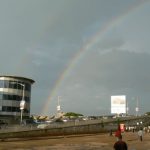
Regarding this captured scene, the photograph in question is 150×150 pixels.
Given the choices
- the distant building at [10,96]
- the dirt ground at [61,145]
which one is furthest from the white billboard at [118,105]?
the distant building at [10,96]

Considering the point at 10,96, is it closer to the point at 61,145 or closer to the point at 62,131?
the point at 62,131

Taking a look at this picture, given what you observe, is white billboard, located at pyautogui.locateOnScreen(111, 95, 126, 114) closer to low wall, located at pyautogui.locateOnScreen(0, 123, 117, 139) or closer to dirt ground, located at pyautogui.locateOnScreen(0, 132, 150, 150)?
low wall, located at pyautogui.locateOnScreen(0, 123, 117, 139)

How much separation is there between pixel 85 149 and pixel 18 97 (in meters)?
80.0

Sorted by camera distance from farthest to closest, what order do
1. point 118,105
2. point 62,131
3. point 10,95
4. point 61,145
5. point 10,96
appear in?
point 10,95
point 10,96
point 118,105
point 62,131
point 61,145

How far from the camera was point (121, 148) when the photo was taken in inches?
666

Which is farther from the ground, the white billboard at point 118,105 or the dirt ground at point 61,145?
the white billboard at point 118,105

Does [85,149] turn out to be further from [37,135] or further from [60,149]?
[37,135]

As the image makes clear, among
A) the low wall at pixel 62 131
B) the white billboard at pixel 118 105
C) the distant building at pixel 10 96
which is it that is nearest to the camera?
the low wall at pixel 62 131

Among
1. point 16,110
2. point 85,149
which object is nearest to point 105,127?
point 16,110

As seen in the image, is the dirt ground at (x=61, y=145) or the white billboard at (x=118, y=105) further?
the white billboard at (x=118, y=105)

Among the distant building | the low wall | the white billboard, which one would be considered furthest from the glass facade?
the white billboard

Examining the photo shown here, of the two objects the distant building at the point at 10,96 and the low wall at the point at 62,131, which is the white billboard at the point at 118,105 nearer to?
the low wall at the point at 62,131

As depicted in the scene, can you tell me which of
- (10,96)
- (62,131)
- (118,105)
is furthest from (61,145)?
(10,96)

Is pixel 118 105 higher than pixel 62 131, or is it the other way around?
pixel 118 105
